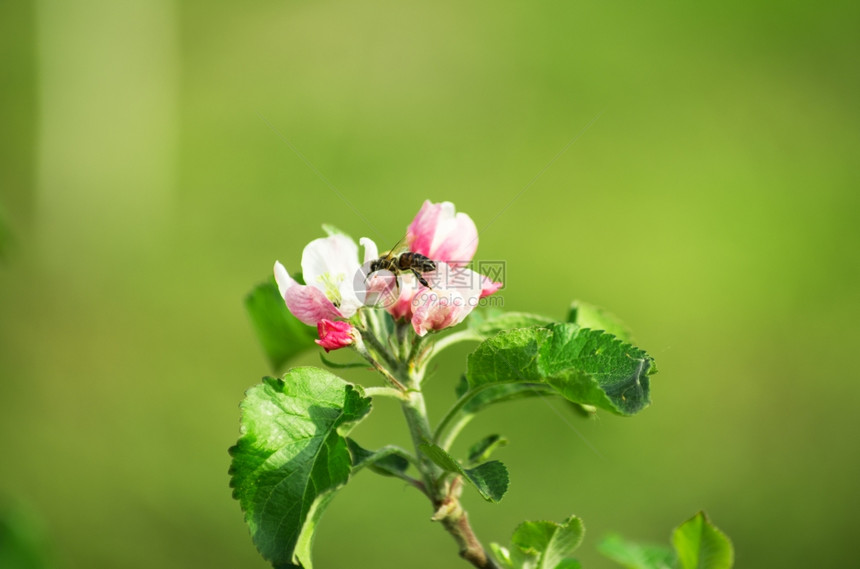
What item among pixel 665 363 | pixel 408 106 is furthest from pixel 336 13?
pixel 665 363

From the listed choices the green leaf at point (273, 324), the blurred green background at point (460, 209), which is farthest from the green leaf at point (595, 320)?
the blurred green background at point (460, 209)

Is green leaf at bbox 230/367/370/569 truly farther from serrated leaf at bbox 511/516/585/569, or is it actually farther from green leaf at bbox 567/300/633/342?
green leaf at bbox 567/300/633/342

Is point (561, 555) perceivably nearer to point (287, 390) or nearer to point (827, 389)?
point (287, 390)

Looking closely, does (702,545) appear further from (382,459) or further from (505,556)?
(382,459)

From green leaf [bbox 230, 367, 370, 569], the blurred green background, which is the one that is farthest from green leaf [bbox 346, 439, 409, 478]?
the blurred green background

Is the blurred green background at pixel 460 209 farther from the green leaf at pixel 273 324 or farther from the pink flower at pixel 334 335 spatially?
the pink flower at pixel 334 335

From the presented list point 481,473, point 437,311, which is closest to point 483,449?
point 481,473
